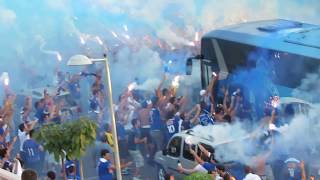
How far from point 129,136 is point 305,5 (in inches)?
258

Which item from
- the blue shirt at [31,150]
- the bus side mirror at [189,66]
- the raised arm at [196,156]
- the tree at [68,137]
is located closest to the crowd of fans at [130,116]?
the blue shirt at [31,150]

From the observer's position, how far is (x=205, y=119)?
14.6m

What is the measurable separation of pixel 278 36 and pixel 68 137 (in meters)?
6.13

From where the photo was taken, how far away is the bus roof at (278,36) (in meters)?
13.4

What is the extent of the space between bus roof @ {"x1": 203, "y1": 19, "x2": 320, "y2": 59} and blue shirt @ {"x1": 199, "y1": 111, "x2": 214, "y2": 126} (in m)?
1.87

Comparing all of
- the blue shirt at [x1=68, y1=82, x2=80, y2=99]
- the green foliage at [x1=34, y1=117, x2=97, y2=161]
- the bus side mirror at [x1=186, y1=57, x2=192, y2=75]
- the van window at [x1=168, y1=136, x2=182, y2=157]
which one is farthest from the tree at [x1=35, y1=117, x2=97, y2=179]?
the bus side mirror at [x1=186, y1=57, x2=192, y2=75]

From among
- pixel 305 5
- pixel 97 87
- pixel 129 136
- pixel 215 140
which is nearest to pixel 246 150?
pixel 215 140

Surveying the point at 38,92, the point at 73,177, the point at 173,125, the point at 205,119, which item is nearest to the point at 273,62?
the point at 205,119

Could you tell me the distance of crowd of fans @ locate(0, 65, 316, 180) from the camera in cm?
1360

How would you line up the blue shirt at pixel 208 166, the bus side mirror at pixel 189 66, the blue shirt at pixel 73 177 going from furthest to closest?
1. the bus side mirror at pixel 189 66
2. the blue shirt at pixel 73 177
3. the blue shirt at pixel 208 166

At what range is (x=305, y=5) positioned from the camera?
58.0ft

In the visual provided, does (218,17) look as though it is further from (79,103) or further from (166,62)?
(79,103)

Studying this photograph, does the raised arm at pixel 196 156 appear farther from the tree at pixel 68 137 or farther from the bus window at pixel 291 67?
the bus window at pixel 291 67

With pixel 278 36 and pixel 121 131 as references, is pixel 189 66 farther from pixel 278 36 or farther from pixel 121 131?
pixel 278 36
